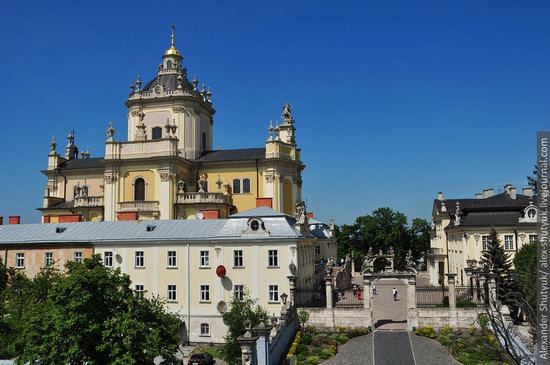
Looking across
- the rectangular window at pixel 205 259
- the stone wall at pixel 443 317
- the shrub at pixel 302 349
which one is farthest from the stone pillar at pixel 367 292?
the rectangular window at pixel 205 259

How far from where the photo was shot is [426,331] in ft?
104

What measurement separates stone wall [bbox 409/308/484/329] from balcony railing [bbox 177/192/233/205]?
89.3 ft

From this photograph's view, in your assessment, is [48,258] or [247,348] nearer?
[247,348]

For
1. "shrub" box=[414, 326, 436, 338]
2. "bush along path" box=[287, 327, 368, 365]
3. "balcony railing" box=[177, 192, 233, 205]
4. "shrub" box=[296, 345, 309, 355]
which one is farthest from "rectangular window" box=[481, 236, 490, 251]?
"shrub" box=[296, 345, 309, 355]

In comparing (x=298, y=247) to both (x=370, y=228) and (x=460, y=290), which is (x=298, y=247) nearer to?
(x=460, y=290)

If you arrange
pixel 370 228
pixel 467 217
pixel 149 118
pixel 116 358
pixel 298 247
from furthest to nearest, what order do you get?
1. pixel 370 228
2. pixel 149 118
3. pixel 467 217
4. pixel 298 247
5. pixel 116 358

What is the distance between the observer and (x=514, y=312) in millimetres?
37125

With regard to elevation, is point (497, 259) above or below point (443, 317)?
above

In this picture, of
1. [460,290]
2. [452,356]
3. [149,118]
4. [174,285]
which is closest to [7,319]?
[174,285]

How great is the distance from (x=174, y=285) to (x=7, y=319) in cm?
→ 1250

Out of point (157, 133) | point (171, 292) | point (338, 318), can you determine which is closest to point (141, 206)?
point (157, 133)

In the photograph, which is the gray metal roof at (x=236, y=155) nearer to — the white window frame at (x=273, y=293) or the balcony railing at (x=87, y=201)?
the balcony railing at (x=87, y=201)

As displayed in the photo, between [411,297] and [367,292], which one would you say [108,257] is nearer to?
[367,292]

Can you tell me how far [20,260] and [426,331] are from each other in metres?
30.3
